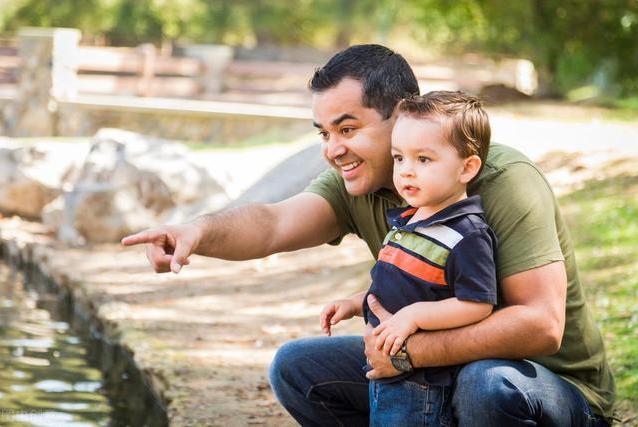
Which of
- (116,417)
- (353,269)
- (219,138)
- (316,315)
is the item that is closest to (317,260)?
(353,269)

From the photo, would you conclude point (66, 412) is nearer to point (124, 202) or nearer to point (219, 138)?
point (124, 202)

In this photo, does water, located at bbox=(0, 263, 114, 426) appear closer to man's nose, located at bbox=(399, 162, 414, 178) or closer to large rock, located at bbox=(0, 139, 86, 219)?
man's nose, located at bbox=(399, 162, 414, 178)

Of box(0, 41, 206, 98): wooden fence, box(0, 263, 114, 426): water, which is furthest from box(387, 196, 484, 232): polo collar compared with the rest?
box(0, 41, 206, 98): wooden fence

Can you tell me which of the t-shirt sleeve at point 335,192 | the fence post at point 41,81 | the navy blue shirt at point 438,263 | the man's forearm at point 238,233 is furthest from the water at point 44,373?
the fence post at point 41,81

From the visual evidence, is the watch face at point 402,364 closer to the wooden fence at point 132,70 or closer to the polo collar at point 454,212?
the polo collar at point 454,212

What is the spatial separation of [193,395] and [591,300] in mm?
1927

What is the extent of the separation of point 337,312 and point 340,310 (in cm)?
1

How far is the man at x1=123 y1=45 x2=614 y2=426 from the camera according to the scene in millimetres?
2664

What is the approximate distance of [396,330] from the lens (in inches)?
107

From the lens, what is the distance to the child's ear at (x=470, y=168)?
2746 mm

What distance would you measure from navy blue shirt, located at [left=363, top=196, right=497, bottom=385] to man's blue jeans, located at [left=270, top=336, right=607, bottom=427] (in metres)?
0.12

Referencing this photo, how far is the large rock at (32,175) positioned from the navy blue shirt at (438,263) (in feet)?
22.6

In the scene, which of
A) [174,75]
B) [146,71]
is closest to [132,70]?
[146,71]

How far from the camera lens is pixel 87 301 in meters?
6.37
